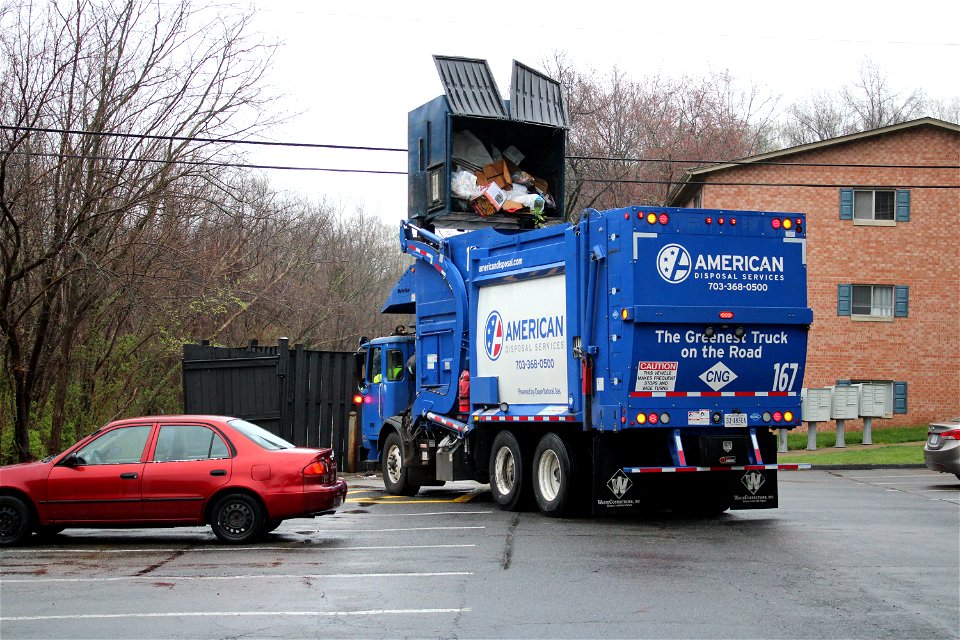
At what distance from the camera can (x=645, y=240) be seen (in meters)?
13.0

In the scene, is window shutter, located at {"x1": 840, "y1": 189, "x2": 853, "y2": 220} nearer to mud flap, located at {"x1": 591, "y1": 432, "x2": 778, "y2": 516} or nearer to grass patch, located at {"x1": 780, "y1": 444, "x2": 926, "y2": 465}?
grass patch, located at {"x1": 780, "y1": 444, "x2": 926, "y2": 465}

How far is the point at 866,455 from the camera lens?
27.3 meters

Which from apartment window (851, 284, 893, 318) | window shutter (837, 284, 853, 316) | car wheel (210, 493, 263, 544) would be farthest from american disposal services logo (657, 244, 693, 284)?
apartment window (851, 284, 893, 318)

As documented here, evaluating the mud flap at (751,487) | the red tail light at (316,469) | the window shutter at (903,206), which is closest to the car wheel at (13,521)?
the red tail light at (316,469)

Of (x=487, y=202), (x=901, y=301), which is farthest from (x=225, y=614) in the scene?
(x=901, y=301)

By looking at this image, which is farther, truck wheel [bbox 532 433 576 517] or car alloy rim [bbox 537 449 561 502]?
car alloy rim [bbox 537 449 561 502]

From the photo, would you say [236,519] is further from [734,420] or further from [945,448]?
[945,448]

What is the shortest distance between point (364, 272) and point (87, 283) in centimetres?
3500

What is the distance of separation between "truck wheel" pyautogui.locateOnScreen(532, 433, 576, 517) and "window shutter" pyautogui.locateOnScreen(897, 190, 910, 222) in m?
23.5

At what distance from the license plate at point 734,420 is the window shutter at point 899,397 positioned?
74.8 feet

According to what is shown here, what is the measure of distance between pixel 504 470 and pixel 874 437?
19.9 metres

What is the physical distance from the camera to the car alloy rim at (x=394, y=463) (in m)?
18.2

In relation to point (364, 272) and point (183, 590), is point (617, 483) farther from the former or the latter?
point (364, 272)

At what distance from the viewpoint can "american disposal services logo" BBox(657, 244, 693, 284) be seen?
13.1m
